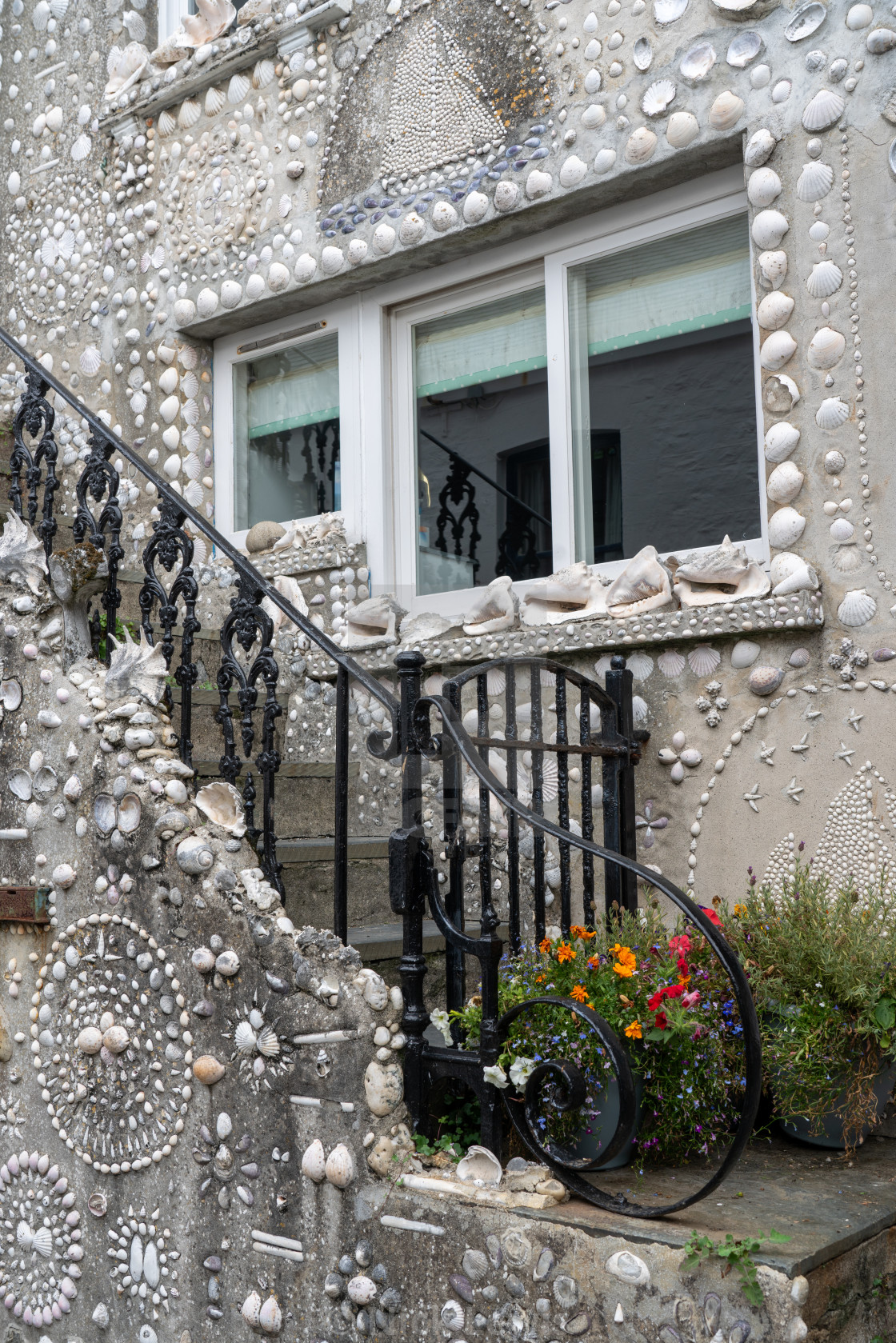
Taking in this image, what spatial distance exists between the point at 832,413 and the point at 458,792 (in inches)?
69.6

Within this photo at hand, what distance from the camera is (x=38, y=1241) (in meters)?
3.35

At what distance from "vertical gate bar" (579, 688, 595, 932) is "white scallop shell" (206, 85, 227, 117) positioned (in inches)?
141

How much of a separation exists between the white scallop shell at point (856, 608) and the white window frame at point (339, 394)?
2227 millimetres

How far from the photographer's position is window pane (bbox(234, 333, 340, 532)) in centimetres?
539

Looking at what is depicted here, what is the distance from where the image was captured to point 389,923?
3.97 m

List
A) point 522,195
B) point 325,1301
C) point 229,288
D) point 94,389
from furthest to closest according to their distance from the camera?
point 94,389
point 229,288
point 522,195
point 325,1301

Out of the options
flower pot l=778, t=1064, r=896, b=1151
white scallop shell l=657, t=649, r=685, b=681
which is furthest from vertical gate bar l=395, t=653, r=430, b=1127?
white scallop shell l=657, t=649, r=685, b=681

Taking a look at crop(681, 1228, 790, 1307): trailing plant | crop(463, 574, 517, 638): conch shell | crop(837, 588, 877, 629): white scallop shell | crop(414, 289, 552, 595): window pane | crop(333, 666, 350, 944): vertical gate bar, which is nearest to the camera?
crop(681, 1228, 790, 1307): trailing plant

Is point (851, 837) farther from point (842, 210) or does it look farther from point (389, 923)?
point (842, 210)

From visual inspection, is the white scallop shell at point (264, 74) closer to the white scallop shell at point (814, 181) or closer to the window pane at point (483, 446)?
the window pane at point (483, 446)

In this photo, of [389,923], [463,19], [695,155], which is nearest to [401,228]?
[463,19]

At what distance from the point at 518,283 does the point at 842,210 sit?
1.44 meters

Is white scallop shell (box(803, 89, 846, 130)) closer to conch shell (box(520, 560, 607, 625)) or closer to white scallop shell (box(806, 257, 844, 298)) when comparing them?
white scallop shell (box(806, 257, 844, 298))

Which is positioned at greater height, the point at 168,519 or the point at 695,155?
the point at 695,155
